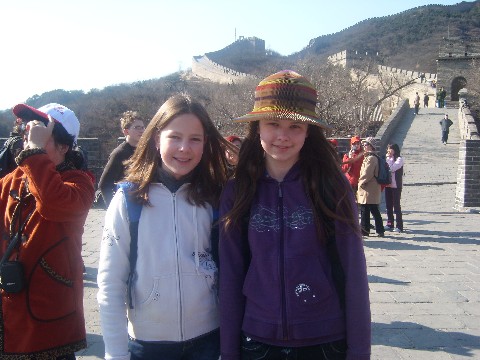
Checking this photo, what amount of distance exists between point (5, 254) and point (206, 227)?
2.89 feet

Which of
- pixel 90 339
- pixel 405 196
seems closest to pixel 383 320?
pixel 90 339

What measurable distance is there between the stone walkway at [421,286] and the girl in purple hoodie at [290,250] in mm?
1745

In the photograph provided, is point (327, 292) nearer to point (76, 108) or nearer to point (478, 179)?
point (478, 179)

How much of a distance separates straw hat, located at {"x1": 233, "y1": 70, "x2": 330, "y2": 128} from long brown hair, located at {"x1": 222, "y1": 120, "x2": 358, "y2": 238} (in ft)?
0.37

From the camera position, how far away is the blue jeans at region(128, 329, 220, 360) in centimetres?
196

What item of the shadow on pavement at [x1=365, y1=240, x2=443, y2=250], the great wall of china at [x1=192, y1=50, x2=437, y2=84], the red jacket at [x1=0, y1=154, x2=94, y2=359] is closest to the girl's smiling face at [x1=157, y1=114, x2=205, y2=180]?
the red jacket at [x1=0, y1=154, x2=94, y2=359]

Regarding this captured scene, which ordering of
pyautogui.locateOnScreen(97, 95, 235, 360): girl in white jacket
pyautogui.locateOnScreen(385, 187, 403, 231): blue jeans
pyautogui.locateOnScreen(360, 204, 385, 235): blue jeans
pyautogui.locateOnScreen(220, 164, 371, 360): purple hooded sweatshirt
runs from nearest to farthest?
pyautogui.locateOnScreen(220, 164, 371, 360): purple hooded sweatshirt, pyautogui.locateOnScreen(97, 95, 235, 360): girl in white jacket, pyautogui.locateOnScreen(360, 204, 385, 235): blue jeans, pyautogui.locateOnScreen(385, 187, 403, 231): blue jeans

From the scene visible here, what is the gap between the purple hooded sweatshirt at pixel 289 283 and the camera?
5.96 ft

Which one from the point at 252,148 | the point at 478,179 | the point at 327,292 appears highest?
the point at 252,148

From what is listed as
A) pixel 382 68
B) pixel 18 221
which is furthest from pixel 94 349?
pixel 382 68

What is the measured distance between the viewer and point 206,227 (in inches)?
80.1

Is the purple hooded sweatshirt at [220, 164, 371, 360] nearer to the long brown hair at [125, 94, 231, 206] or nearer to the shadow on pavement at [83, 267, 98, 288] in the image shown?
the long brown hair at [125, 94, 231, 206]

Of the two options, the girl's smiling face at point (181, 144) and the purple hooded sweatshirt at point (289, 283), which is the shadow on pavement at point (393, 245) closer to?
the purple hooded sweatshirt at point (289, 283)

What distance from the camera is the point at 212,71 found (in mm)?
66250
